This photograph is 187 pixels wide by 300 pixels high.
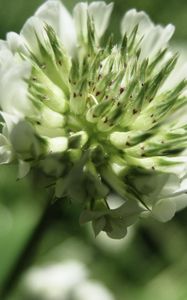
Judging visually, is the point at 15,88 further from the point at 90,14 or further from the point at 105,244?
the point at 105,244

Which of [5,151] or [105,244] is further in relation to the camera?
[105,244]

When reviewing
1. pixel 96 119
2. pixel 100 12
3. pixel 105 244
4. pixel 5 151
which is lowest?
pixel 105 244

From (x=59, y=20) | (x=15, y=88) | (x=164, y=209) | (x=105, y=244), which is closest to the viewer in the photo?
(x=15, y=88)

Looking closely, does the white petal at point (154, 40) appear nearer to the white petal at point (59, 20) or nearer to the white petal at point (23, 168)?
the white petal at point (59, 20)

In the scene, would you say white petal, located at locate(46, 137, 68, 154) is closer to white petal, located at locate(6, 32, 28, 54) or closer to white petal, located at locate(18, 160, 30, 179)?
white petal, located at locate(18, 160, 30, 179)

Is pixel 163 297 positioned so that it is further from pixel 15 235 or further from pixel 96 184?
pixel 96 184

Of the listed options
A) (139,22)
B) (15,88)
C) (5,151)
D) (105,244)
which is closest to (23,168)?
(5,151)

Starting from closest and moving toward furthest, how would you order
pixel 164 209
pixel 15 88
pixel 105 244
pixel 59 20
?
→ pixel 15 88, pixel 164 209, pixel 59 20, pixel 105 244

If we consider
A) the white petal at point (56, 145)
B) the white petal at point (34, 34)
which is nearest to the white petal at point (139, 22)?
the white petal at point (34, 34)
